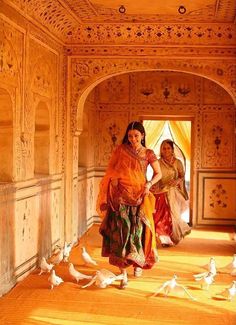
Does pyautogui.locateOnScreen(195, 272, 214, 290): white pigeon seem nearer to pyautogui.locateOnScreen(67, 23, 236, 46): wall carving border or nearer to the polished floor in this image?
the polished floor

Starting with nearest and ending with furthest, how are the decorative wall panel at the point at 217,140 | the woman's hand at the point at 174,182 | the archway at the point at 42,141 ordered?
1. the archway at the point at 42,141
2. the woman's hand at the point at 174,182
3. the decorative wall panel at the point at 217,140

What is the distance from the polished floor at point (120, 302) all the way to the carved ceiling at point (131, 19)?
9.48 ft

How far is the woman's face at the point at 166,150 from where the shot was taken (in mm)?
7270

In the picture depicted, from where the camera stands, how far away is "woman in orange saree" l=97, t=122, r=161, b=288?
200 inches

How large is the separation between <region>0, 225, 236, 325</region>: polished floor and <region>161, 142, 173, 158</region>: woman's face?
69.7 inches

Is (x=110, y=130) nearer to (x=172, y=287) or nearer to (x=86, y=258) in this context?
(x=86, y=258)

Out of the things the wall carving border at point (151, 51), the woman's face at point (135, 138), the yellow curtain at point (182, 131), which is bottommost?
the woman's face at point (135, 138)

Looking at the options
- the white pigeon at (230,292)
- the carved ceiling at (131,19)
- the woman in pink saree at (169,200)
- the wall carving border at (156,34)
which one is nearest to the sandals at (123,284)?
the white pigeon at (230,292)

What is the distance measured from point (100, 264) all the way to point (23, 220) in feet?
4.13

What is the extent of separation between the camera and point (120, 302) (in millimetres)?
4578

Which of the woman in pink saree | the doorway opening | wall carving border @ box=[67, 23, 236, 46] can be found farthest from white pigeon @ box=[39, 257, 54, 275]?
the doorway opening

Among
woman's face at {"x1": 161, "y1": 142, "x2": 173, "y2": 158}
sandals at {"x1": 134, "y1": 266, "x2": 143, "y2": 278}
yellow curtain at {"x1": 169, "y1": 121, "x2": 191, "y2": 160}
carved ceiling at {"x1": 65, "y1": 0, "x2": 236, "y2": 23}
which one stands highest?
carved ceiling at {"x1": 65, "y1": 0, "x2": 236, "y2": 23}

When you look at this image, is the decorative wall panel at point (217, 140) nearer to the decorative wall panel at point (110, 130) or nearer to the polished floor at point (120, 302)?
the decorative wall panel at point (110, 130)

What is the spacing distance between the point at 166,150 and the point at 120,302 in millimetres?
3152
